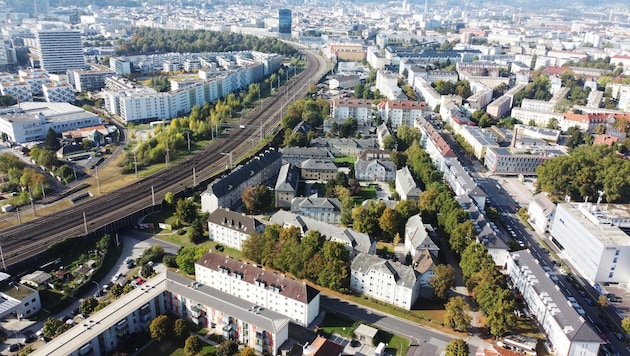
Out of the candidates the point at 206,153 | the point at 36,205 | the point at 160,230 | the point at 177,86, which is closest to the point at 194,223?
the point at 160,230

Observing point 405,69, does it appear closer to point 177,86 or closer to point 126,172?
point 177,86

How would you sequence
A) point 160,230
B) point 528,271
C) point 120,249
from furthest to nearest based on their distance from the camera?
point 160,230 < point 120,249 < point 528,271

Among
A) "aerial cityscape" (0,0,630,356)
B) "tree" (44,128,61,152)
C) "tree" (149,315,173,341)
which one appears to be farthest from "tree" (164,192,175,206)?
"tree" (44,128,61,152)

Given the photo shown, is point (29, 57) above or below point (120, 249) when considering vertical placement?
above

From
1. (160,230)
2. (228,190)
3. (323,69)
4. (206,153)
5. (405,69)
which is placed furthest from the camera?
(323,69)

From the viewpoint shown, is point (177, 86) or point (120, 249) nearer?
point (120, 249)

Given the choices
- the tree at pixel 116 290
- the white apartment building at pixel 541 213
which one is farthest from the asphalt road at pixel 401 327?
the white apartment building at pixel 541 213
